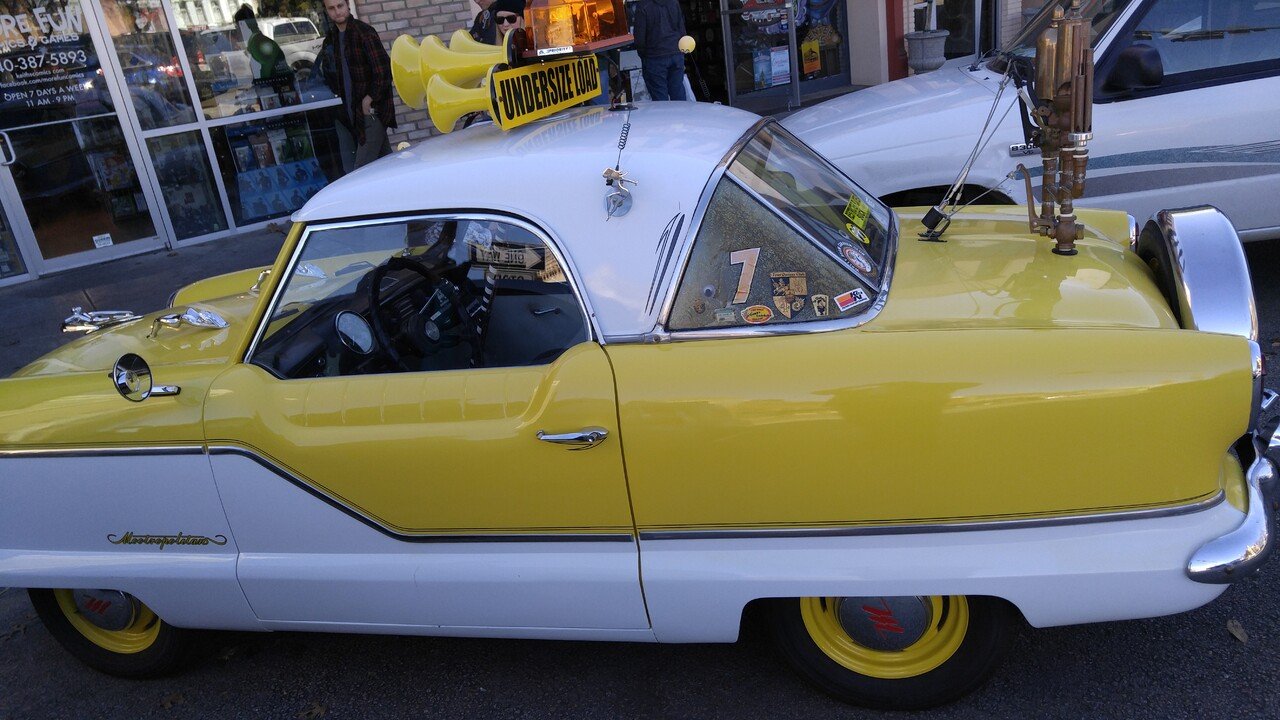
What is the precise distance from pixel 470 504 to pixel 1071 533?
4.95 ft

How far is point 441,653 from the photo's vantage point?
3.25 meters

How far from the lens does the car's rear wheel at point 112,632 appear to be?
10.4 feet

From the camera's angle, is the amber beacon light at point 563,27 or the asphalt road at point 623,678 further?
the amber beacon light at point 563,27

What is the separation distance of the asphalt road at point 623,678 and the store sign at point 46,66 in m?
5.87

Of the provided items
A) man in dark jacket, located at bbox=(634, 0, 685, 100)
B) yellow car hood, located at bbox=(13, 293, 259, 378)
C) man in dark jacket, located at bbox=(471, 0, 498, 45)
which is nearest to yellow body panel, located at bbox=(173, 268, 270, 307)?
yellow car hood, located at bbox=(13, 293, 259, 378)

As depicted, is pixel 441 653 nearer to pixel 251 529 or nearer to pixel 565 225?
pixel 251 529

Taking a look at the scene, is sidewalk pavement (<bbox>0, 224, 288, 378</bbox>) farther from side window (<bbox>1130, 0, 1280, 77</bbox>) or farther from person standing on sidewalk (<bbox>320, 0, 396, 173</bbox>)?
side window (<bbox>1130, 0, 1280, 77</bbox>)

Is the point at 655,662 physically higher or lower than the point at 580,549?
lower

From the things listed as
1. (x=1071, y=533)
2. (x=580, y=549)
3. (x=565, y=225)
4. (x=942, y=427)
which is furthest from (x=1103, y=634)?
(x=565, y=225)

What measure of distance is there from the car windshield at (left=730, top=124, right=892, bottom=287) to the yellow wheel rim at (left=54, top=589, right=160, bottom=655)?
2.41 metres

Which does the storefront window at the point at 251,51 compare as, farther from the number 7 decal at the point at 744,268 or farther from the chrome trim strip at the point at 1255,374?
the chrome trim strip at the point at 1255,374

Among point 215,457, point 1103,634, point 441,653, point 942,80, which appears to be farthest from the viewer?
point 942,80

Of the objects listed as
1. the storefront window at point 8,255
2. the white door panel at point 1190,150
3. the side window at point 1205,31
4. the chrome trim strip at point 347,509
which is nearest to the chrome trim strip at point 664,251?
the chrome trim strip at point 347,509

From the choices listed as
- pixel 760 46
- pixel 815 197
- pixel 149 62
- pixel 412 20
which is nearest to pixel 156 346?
pixel 815 197
